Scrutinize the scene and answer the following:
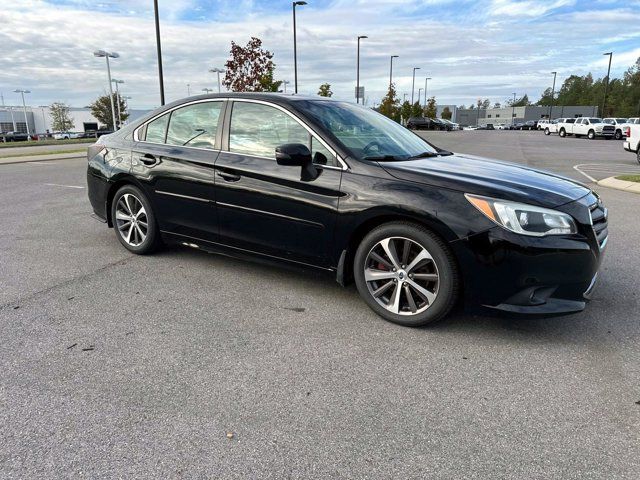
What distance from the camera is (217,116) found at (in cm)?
461

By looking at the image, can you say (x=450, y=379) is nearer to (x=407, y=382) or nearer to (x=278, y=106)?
(x=407, y=382)

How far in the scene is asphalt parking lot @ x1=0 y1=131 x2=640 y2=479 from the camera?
2.29 metres

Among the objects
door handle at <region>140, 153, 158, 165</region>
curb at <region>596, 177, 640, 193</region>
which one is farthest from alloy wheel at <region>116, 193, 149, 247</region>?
curb at <region>596, 177, 640, 193</region>

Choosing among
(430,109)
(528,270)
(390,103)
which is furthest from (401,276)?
(430,109)

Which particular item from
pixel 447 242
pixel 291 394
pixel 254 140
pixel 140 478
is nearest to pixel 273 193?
pixel 254 140

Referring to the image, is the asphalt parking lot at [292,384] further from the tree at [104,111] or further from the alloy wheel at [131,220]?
the tree at [104,111]

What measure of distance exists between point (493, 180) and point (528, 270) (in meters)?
0.73

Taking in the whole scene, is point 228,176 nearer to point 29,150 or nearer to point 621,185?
point 621,185

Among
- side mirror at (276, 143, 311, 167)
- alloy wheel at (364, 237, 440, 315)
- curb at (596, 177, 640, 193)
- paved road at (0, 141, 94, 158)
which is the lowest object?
paved road at (0, 141, 94, 158)

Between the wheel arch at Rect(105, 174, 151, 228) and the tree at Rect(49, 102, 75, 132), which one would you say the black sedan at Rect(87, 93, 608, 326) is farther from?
the tree at Rect(49, 102, 75, 132)

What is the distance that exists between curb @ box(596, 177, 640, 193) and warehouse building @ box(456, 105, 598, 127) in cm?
9344

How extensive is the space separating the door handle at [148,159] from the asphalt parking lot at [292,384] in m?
1.08

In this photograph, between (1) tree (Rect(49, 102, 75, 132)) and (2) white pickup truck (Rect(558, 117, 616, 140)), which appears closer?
(2) white pickup truck (Rect(558, 117, 616, 140))

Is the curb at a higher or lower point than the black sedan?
lower
